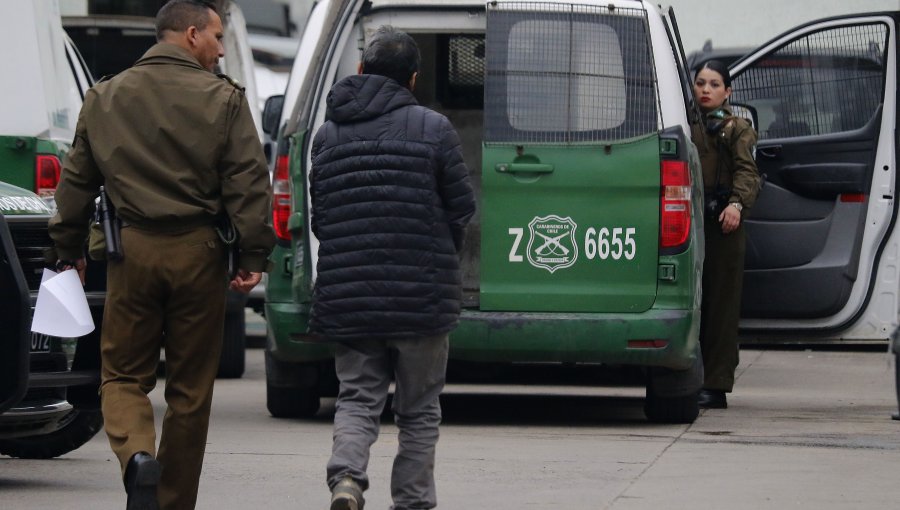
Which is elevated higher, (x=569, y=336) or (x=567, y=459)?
(x=569, y=336)

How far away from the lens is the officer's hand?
31.4 feet

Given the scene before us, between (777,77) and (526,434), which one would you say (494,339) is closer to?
(526,434)

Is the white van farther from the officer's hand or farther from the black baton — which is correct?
the officer's hand

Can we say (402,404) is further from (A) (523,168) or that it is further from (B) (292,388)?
(B) (292,388)

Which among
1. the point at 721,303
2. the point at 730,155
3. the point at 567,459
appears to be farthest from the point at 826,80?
the point at 567,459

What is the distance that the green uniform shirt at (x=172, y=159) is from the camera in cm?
578

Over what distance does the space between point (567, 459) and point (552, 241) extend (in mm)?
1207

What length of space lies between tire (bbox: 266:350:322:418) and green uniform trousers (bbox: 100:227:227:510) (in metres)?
3.15

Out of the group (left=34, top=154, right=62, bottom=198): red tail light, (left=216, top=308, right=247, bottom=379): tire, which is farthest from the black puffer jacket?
(left=216, top=308, right=247, bottom=379): tire

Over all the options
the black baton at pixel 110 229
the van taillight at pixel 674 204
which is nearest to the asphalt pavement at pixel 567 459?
the van taillight at pixel 674 204

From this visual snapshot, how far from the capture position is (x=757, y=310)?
1005 centimetres

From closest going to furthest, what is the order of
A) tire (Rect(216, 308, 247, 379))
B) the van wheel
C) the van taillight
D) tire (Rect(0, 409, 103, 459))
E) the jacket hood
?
the jacket hood, tire (Rect(0, 409, 103, 459)), the van taillight, the van wheel, tire (Rect(216, 308, 247, 379))

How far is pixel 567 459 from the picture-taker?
307 inches

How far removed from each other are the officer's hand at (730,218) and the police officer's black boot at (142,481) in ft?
14.7
